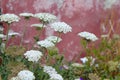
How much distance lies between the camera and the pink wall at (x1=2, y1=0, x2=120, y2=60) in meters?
3.85

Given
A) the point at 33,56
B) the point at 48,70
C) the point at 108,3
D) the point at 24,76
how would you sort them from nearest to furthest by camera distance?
1. the point at 24,76
2. the point at 33,56
3. the point at 48,70
4. the point at 108,3

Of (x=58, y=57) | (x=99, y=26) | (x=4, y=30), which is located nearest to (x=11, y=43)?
(x=4, y=30)

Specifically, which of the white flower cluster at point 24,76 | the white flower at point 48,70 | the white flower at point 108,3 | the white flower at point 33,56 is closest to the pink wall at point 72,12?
the white flower at point 108,3

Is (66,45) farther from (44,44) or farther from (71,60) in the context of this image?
(44,44)

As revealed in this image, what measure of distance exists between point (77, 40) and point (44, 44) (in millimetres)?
1232

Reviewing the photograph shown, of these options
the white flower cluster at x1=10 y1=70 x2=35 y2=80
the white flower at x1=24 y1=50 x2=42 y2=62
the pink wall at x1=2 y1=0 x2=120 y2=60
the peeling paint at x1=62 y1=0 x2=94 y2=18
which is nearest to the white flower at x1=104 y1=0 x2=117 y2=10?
the pink wall at x1=2 y1=0 x2=120 y2=60

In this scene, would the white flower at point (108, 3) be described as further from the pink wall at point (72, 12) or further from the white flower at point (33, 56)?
the white flower at point (33, 56)

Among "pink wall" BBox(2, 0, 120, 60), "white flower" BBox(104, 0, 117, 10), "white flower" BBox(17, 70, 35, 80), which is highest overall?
"white flower" BBox(104, 0, 117, 10)

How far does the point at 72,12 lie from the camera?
12.7 feet

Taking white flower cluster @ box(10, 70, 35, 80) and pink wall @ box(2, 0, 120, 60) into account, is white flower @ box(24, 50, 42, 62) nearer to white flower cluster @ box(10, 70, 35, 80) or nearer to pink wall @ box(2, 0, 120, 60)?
white flower cluster @ box(10, 70, 35, 80)

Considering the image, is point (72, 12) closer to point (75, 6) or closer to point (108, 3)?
point (75, 6)

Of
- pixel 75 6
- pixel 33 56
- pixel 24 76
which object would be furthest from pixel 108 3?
pixel 24 76

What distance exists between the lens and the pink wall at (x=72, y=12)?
151 inches

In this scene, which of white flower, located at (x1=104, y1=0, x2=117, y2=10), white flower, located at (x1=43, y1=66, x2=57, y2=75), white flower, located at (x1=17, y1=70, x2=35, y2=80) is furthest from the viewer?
white flower, located at (x1=104, y1=0, x2=117, y2=10)
